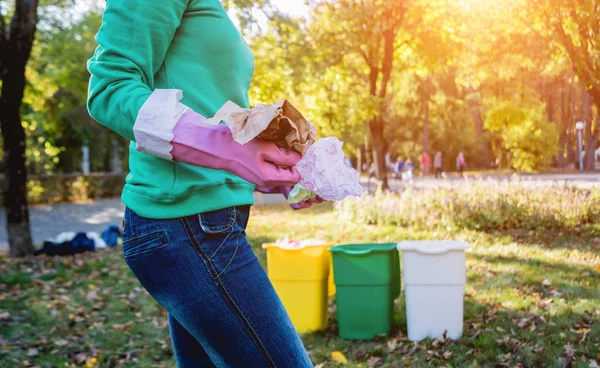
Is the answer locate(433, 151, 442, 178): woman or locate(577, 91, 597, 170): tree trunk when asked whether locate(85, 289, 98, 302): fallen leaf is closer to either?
locate(577, 91, 597, 170): tree trunk

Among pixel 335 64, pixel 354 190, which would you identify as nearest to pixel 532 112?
pixel 335 64

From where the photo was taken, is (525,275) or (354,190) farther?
(525,275)

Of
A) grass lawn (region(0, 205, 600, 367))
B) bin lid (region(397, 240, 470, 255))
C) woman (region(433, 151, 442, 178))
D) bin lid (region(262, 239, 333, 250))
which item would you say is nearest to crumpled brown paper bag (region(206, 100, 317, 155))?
grass lawn (region(0, 205, 600, 367))

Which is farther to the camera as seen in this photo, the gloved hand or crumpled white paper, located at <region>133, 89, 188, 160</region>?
the gloved hand

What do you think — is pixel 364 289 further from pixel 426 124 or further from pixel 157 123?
pixel 426 124

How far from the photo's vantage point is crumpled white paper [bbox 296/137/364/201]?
4.45 ft

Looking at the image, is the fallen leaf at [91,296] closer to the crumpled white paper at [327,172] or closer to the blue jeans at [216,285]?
the blue jeans at [216,285]

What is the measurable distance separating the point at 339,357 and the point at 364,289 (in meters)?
0.71

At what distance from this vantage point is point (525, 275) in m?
Result: 7.21

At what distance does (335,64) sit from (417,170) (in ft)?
107

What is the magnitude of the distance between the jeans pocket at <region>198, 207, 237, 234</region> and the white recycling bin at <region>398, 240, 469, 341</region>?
3.93 meters

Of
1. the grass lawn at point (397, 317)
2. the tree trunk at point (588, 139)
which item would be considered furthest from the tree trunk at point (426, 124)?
the grass lawn at point (397, 317)

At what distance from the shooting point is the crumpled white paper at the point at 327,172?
1.36 metres

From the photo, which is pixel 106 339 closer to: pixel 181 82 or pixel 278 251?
pixel 278 251
